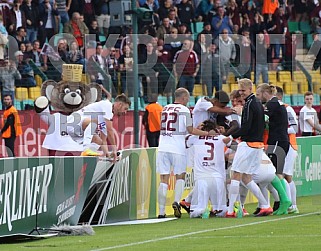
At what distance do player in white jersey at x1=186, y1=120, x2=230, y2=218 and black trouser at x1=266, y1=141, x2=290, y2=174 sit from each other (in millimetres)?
943

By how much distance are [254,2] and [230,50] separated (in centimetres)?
597

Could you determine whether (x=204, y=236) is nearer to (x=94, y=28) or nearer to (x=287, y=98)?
(x=94, y=28)

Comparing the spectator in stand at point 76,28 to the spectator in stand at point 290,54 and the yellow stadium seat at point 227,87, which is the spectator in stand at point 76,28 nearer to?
the yellow stadium seat at point 227,87

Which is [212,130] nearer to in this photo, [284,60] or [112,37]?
[112,37]

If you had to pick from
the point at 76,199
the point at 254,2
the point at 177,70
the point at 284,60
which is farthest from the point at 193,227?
the point at 254,2

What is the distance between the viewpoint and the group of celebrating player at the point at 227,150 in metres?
15.0

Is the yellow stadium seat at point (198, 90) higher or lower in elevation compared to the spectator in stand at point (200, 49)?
lower

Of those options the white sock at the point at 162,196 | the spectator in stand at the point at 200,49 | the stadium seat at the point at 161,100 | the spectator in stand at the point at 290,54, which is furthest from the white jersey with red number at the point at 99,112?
the spectator in stand at the point at 290,54

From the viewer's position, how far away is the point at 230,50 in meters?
24.0

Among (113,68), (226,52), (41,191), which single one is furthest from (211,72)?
(41,191)

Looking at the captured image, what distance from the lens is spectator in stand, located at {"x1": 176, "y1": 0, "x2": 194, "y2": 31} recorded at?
87.7 feet

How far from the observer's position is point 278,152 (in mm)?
16078

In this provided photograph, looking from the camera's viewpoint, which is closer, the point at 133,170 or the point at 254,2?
the point at 133,170

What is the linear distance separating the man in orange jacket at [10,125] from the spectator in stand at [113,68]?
229cm
